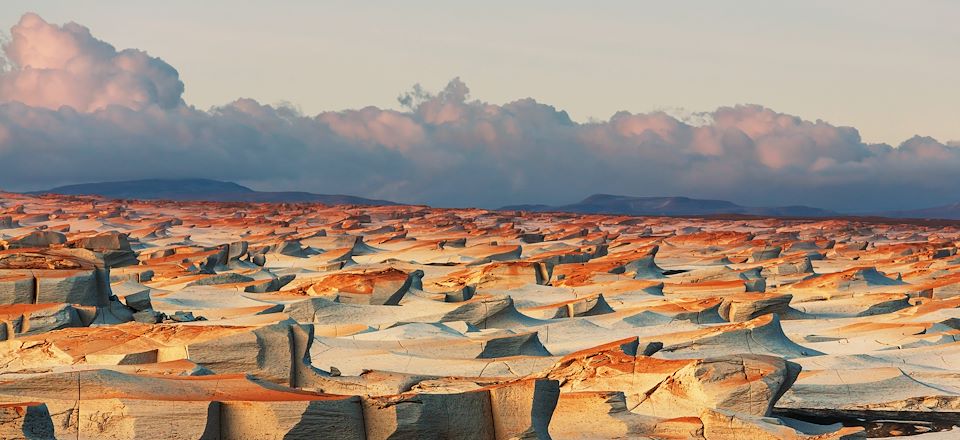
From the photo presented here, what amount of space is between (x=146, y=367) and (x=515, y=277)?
18432 mm

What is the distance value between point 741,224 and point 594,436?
93473mm

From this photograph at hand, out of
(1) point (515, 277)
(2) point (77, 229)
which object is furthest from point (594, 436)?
(2) point (77, 229)

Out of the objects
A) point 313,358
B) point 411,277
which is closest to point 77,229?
point 411,277

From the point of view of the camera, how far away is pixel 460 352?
17938 millimetres

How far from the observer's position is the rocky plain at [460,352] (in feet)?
32.0

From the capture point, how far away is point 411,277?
84.6 ft

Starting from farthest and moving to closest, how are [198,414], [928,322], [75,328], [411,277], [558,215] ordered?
[558,215]
[411,277]
[928,322]
[75,328]
[198,414]

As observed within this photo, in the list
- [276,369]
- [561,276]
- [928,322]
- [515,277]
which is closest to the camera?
[276,369]

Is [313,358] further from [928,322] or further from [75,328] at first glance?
[928,322]

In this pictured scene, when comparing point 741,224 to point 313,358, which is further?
point 741,224

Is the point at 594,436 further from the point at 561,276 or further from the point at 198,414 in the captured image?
the point at 561,276

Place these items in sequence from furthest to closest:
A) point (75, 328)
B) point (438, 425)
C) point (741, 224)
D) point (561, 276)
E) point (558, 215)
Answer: point (558, 215) → point (741, 224) → point (561, 276) → point (75, 328) → point (438, 425)

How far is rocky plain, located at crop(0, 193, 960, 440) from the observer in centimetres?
976

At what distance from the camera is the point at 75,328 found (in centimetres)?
1473
